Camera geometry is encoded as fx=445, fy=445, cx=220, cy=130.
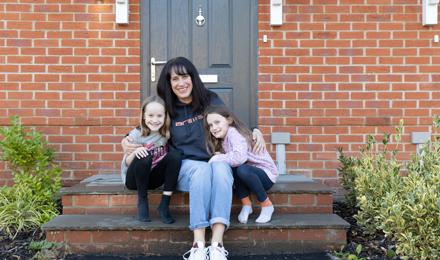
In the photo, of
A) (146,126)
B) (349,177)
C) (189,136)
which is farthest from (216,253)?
(349,177)

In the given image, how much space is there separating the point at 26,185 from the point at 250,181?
199 cm

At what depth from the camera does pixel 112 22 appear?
4406 millimetres

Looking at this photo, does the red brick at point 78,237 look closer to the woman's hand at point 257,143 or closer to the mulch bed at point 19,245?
the mulch bed at point 19,245

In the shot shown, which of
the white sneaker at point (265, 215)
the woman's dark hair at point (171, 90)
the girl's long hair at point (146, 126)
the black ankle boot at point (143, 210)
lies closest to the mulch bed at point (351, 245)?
the white sneaker at point (265, 215)

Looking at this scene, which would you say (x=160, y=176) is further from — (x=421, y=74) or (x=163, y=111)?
(x=421, y=74)

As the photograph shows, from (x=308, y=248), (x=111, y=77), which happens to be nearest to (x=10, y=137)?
(x=111, y=77)

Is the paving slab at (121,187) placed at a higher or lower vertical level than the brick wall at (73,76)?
lower

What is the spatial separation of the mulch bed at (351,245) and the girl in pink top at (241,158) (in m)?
0.66

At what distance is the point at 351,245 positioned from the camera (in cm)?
317

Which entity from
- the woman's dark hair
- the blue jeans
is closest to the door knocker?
the woman's dark hair

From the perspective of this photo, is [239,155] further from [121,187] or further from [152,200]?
[121,187]

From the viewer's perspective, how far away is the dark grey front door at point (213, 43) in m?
4.50

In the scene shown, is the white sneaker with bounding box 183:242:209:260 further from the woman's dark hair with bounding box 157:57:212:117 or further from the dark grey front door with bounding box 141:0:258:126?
the dark grey front door with bounding box 141:0:258:126

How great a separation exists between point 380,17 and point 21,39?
356cm
